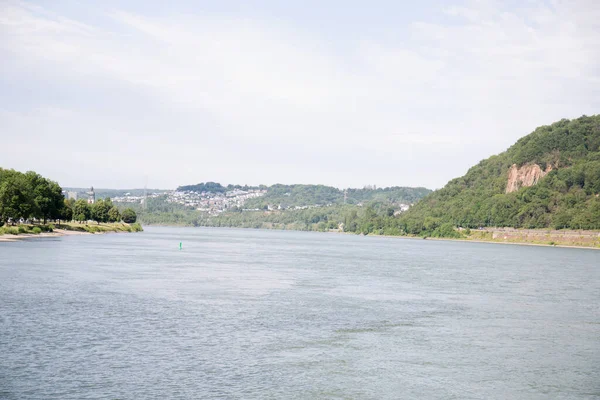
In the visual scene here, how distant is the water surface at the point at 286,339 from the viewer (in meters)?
23.6

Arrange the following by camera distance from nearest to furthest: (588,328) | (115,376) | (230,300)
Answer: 1. (115,376)
2. (588,328)
3. (230,300)

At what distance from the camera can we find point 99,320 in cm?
3459

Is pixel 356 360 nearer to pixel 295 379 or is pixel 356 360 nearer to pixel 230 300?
pixel 295 379

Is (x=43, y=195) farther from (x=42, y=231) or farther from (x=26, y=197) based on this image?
(x=26, y=197)

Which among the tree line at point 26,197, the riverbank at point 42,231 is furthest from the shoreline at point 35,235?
the tree line at point 26,197

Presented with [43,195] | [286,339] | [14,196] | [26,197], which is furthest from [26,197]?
[286,339]

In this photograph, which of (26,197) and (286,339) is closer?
(286,339)

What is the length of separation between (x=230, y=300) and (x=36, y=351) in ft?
62.9

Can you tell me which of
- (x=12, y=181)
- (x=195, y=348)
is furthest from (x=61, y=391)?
(x=12, y=181)

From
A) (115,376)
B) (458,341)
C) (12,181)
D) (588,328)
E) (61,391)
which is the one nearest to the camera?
(61,391)

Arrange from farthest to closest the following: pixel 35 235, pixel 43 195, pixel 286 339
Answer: pixel 35 235 < pixel 43 195 < pixel 286 339

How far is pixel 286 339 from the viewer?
3164 cm

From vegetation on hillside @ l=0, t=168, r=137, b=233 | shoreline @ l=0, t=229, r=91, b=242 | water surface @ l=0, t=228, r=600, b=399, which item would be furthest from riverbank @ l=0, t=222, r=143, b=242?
water surface @ l=0, t=228, r=600, b=399

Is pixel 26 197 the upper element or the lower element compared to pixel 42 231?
upper
